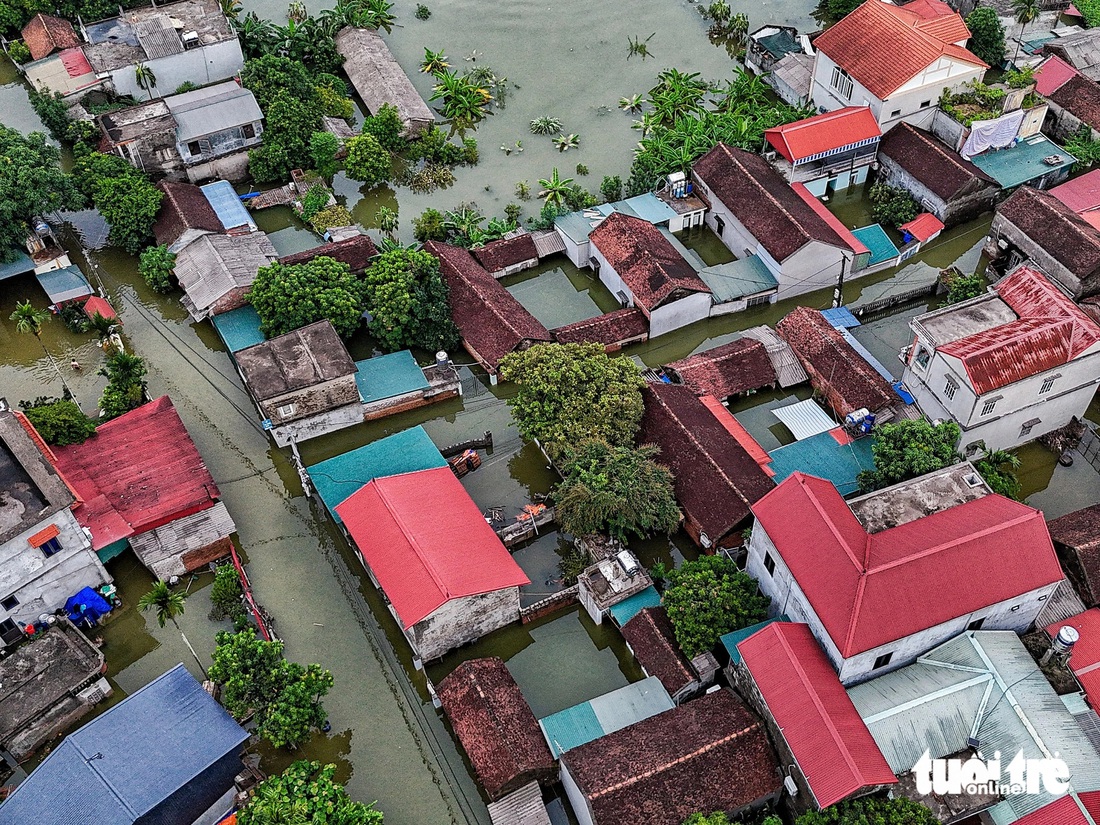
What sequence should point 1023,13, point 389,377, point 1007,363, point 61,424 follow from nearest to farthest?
1. point 1007,363
2. point 61,424
3. point 389,377
4. point 1023,13

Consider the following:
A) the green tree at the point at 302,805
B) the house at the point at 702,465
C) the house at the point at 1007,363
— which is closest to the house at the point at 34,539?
the green tree at the point at 302,805

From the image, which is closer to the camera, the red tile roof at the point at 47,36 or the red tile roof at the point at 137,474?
the red tile roof at the point at 137,474

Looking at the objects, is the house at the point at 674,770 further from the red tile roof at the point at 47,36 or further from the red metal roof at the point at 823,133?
the red tile roof at the point at 47,36

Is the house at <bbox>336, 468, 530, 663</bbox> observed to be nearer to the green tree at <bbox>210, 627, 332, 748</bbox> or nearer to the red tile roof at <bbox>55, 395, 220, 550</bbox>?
the green tree at <bbox>210, 627, 332, 748</bbox>

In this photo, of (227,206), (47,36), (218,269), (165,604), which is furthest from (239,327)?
(47,36)

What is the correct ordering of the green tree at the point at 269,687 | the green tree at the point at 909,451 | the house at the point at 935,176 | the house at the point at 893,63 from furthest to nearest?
the house at the point at 893,63
the house at the point at 935,176
the green tree at the point at 909,451
the green tree at the point at 269,687

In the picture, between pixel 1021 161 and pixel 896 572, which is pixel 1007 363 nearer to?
pixel 896 572

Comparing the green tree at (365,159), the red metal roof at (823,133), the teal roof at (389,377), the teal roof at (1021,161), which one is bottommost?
the teal roof at (1021,161)
